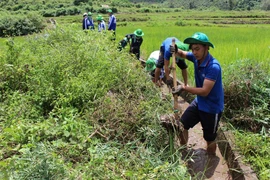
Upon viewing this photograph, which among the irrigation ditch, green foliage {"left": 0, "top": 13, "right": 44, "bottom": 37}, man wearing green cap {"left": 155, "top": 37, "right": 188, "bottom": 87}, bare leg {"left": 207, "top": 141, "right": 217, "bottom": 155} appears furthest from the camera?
green foliage {"left": 0, "top": 13, "right": 44, "bottom": 37}

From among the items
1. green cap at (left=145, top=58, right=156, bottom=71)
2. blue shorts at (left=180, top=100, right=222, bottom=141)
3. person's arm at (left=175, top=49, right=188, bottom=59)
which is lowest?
blue shorts at (left=180, top=100, right=222, bottom=141)

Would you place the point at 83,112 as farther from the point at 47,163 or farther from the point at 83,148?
the point at 47,163

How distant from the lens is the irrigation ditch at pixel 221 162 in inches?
117

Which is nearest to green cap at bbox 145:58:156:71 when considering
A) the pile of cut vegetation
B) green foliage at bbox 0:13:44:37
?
the pile of cut vegetation

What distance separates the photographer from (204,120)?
3.23 m

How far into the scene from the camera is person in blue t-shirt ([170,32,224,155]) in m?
2.85

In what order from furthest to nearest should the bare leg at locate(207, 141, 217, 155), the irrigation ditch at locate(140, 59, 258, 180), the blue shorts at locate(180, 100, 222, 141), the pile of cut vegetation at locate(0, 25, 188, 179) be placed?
1. the bare leg at locate(207, 141, 217, 155)
2. the blue shorts at locate(180, 100, 222, 141)
3. the irrigation ditch at locate(140, 59, 258, 180)
4. the pile of cut vegetation at locate(0, 25, 188, 179)

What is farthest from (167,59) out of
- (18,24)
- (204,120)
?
(18,24)

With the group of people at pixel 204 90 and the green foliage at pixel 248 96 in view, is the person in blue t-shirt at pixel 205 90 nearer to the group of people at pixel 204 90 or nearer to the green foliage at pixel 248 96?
the group of people at pixel 204 90

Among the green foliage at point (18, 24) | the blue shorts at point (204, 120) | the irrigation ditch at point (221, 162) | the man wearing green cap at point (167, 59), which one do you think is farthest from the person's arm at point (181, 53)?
the green foliage at point (18, 24)

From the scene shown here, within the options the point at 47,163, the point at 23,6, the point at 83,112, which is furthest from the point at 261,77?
the point at 23,6

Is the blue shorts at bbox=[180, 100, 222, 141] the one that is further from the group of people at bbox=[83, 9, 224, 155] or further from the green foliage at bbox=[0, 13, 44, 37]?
the green foliage at bbox=[0, 13, 44, 37]

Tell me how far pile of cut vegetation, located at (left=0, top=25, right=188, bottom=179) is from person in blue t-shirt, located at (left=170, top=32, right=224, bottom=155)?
1.28 feet

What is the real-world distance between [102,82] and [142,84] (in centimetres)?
64
